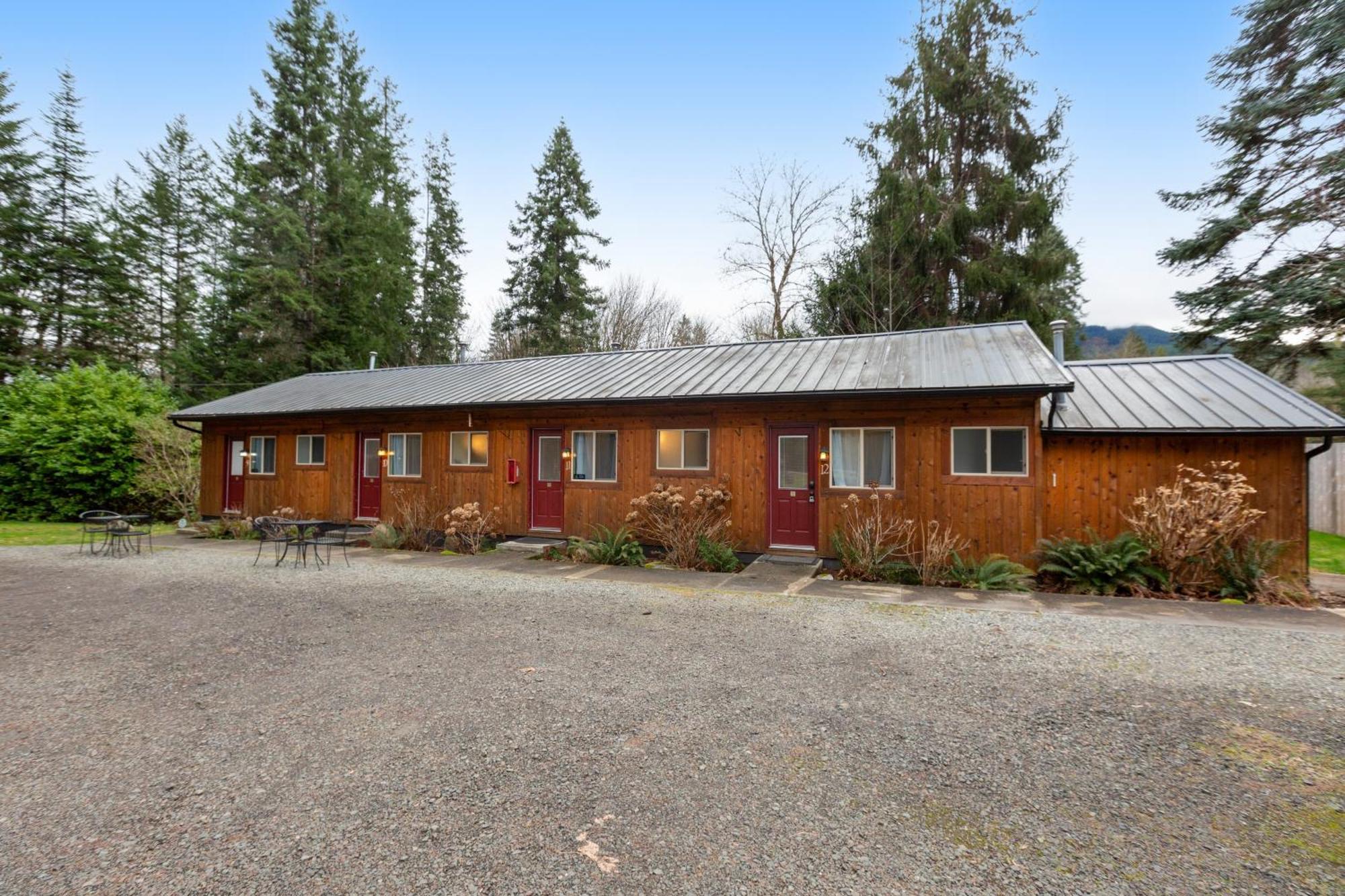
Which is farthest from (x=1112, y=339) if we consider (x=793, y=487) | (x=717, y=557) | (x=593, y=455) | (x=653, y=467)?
(x=593, y=455)

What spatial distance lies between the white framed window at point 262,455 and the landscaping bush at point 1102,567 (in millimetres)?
14921

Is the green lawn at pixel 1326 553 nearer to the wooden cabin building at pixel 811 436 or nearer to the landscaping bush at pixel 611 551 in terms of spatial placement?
the wooden cabin building at pixel 811 436

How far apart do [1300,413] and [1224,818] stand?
7.53 meters

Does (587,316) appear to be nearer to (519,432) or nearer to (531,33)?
(531,33)

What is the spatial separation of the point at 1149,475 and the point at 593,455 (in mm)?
8125

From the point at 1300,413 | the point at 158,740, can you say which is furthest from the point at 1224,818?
the point at 1300,413

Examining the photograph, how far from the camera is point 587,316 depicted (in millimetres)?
24219

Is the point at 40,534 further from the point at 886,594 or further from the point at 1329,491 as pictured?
the point at 1329,491

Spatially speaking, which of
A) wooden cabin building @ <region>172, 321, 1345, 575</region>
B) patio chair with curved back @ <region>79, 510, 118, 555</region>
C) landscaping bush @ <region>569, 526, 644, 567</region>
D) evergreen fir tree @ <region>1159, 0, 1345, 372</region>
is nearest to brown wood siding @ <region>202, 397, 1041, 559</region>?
wooden cabin building @ <region>172, 321, 1345, 575</region>

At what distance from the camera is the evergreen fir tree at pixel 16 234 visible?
59.3 feet

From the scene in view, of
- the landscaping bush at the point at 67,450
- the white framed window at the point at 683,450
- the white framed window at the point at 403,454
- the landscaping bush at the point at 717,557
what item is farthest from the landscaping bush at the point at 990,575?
the landscaping bush at the point at 67,450

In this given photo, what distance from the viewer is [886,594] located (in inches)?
277

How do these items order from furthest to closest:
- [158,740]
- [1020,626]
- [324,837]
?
1. [1020,626]
2. [158,740]
3. [324,837]

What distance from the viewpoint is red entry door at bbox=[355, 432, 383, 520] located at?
1201 centimetres
